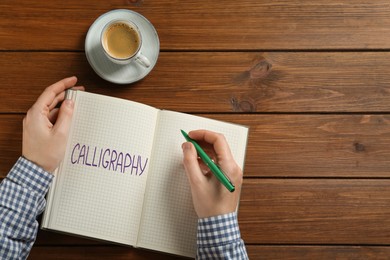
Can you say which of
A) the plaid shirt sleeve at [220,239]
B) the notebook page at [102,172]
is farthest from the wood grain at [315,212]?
the notebook page at [102,172]

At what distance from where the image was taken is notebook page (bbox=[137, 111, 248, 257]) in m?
0.92

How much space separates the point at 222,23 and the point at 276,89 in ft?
0.59

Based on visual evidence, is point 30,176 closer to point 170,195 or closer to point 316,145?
point 170,195

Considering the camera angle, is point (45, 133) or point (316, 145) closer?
point (45, 133)

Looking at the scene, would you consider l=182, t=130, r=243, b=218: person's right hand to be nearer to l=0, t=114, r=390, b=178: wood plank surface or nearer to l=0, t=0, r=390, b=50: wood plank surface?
l=0, t=114, r=390, b=178: wood plank surface

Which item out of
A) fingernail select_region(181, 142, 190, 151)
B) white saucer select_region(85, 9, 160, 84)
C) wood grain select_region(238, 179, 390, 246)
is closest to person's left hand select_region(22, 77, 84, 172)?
white saucer select_region(85, 9, 160, 84)

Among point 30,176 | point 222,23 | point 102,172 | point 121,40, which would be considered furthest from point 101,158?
point 222,23

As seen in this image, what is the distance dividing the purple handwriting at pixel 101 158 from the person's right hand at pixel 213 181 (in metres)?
0.12

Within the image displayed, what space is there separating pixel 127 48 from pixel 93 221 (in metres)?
0.34

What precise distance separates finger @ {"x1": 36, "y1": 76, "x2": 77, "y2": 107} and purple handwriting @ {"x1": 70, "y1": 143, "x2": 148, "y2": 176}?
10cm

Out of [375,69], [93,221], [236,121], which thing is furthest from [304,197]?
[93,221]

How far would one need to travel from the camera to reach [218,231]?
34.4 inches

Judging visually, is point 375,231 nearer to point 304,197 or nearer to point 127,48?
point 304,197

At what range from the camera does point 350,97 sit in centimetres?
100
